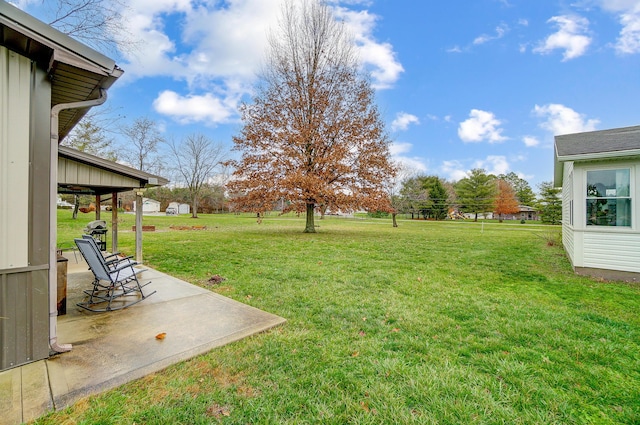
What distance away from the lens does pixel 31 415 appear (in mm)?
2010

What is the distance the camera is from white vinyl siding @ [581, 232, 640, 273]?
6723 millimetres

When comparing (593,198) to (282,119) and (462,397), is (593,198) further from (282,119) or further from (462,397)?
(282,119)

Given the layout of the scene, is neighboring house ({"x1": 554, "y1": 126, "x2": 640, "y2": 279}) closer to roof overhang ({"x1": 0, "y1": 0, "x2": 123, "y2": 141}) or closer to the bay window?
the bay window

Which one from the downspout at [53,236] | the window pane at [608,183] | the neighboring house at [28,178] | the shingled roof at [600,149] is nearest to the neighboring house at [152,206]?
the downspout at [53,236]

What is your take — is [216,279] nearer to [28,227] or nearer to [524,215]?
[28,227]

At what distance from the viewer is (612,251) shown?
6.94 meters

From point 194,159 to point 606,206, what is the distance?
4021 cm

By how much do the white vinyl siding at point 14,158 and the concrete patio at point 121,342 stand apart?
41.5 inches

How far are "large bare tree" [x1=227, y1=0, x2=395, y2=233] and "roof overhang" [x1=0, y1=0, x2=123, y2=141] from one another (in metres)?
10.2

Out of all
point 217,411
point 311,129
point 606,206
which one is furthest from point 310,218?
point 217,411

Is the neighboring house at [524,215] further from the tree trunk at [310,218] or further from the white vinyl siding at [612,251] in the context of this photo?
the white vinyl siding at [612,251]

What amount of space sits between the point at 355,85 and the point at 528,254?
11867 millimetres

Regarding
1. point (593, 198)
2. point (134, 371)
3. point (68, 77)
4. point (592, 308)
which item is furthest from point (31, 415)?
point (593, 198)

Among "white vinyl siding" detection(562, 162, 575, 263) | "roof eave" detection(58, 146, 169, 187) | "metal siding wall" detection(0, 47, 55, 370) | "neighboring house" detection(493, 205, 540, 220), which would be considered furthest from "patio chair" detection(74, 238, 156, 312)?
"neighboring house" detection(493, 205, 540, 220)
